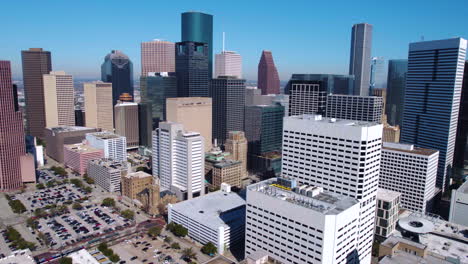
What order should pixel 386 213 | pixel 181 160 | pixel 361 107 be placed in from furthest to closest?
pixel 361 107 → pixel 181 160 → pixel 386 213

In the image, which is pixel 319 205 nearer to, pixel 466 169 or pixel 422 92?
pixel 422 92

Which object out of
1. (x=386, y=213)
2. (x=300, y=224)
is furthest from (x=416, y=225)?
(x=300, y=224)

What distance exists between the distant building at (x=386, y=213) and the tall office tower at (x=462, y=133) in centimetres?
9787

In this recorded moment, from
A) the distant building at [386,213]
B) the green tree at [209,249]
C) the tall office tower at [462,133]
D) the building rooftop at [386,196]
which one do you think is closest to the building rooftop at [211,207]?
the green tree at [209,249]

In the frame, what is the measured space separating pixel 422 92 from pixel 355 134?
106 m

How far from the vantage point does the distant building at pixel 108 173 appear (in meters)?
179

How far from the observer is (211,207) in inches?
5344

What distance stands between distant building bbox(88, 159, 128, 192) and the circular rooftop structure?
430 ft

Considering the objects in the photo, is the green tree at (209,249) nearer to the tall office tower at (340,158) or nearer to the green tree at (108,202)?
the tall office tower at (340,158)

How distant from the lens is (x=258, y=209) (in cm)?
9581

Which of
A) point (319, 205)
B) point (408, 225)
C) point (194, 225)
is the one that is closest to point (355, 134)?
point (319, 205)

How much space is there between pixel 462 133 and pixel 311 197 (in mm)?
146636

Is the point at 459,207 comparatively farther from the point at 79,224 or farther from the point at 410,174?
the point at 79,224

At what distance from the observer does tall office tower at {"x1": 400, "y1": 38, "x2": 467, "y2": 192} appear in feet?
548
